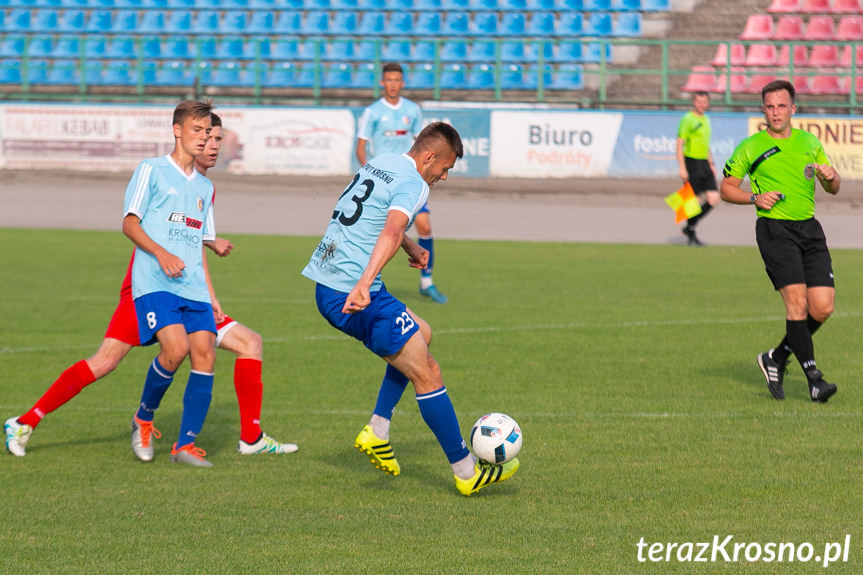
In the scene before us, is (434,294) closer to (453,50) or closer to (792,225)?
(792,225)

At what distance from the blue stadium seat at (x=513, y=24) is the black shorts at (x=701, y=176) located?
12.2m

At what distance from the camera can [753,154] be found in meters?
7.91

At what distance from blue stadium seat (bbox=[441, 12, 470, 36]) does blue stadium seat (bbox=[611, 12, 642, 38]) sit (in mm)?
3712

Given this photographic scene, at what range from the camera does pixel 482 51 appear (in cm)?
2844

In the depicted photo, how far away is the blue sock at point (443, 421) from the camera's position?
5.63m

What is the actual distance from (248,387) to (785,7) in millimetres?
24406

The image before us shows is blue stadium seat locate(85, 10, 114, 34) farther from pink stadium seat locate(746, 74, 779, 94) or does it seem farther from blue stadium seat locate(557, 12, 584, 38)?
pink stadium seat locate(746, 74, 779, 94)

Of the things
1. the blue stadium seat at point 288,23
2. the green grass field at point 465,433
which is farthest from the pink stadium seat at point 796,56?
the green grass field at point 465,433

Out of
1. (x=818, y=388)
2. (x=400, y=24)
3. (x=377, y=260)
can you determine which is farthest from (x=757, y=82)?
(x=377, y=260)

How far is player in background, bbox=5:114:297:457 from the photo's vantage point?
650 cm

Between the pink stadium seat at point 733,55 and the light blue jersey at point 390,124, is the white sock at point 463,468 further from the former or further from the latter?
the pink stadium seat at point 733,55

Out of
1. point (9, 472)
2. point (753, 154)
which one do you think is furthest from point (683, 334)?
point (9, 472)

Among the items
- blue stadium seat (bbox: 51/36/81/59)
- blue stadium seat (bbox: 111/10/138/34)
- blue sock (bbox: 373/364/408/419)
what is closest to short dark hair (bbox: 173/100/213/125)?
blue sock (bbox: 373/364/408/419)

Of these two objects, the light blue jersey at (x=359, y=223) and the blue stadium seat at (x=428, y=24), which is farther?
the blue stadium seat at (x=428, y=24)
